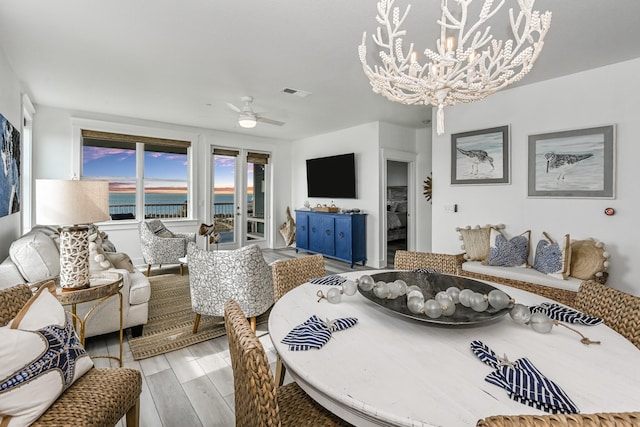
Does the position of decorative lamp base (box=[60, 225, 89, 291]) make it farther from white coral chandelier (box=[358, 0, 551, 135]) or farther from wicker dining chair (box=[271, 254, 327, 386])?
white coral chandelier (box=[358, 0, 551, 135])

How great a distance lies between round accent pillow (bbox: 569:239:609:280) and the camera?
108 inches

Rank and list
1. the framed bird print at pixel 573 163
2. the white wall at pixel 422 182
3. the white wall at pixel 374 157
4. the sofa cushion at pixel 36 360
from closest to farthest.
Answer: the sofa cushion at pixel 36 360
the framed bird print at pixel 573 163
the white wall at pixel 374 157
the white wall at pixel 422 182

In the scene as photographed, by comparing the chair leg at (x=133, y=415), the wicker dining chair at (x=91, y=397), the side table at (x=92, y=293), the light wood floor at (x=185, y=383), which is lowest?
the light wood floor at (x=185, y=383)

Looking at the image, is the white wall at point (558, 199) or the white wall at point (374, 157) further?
the white wall at point (374, 157)

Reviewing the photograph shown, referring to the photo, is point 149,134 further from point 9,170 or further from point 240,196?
point 9,170

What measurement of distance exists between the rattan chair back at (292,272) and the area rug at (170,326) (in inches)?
44.2

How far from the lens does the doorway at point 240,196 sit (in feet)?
20.7

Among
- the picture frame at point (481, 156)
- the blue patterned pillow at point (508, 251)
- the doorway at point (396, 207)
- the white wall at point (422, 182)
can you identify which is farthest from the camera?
the doorway at point (396, 207)

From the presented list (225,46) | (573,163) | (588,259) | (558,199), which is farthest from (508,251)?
(225,46)

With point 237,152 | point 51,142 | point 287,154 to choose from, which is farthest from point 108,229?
point 287,154

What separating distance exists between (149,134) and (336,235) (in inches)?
145

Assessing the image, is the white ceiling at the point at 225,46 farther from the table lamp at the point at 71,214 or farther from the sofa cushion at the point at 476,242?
the sofa cushion at the point at 476,242

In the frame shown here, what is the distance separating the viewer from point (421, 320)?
1.13 m

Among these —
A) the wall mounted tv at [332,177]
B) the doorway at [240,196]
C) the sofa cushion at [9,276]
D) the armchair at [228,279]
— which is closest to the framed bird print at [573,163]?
the wall mounted tv at [332,177]
